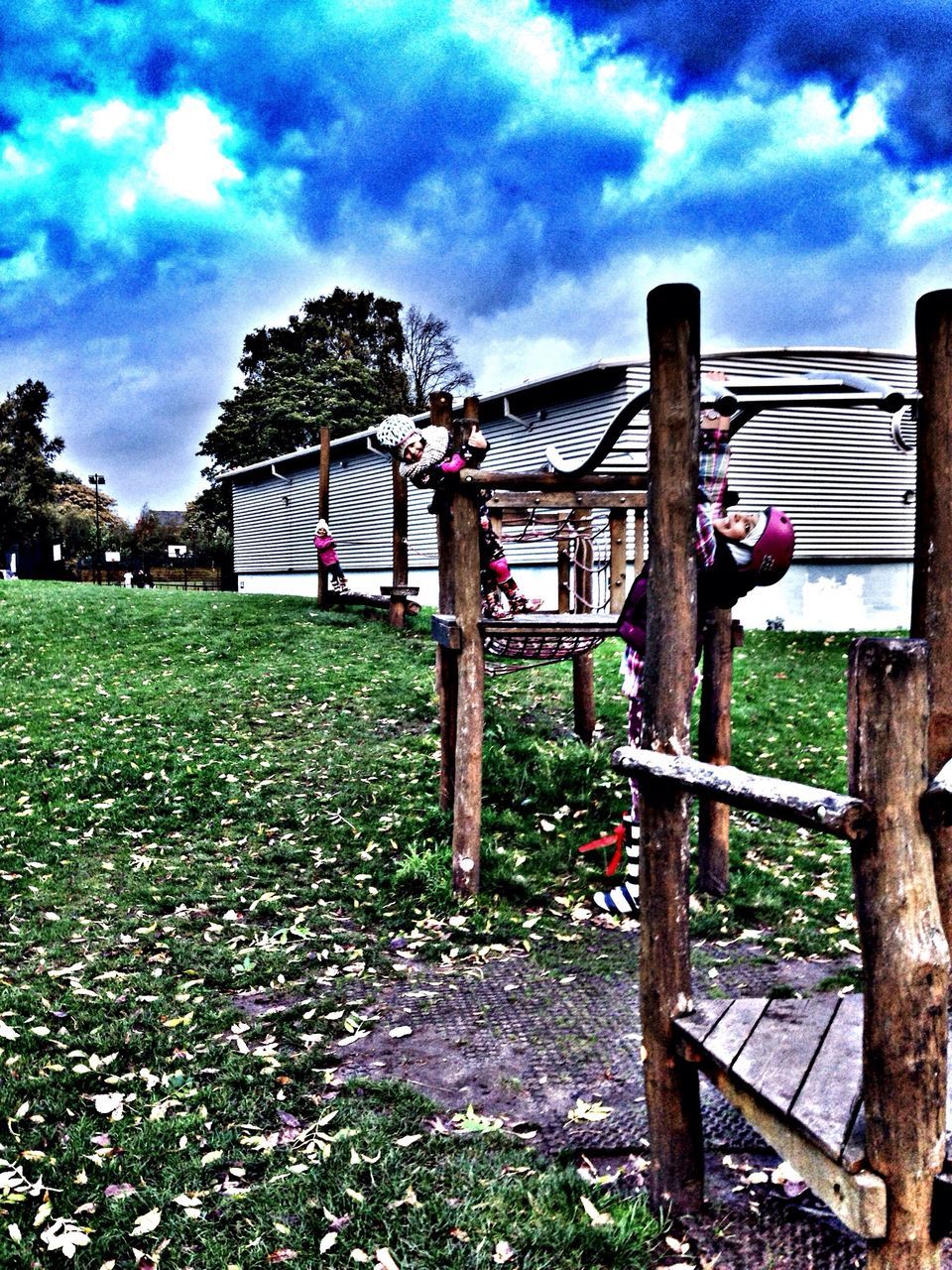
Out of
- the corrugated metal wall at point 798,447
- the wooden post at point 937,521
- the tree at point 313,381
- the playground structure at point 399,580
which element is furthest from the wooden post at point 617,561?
the tree at point 313,381

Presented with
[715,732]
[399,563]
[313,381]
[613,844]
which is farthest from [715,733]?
[313,381]

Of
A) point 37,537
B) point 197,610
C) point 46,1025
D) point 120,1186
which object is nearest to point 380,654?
point 197,610

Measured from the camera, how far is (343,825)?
6926mm

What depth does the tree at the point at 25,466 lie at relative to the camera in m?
49.7

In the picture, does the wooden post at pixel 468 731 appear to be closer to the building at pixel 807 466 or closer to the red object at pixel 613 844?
the red object at pixel 613 844

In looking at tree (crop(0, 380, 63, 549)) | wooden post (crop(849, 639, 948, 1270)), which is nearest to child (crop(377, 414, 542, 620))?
wooden post (crop(849, 639, 948, 1270))

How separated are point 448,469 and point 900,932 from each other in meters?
4.38

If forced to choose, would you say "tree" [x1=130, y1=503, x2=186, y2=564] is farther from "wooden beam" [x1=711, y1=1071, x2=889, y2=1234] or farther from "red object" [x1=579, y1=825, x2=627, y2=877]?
"wooden beam" [x1=711, y1=1071, x2=889, y2=1234]

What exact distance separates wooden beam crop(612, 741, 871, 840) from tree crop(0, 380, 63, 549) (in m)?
52.7

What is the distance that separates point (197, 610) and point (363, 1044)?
1409 cm

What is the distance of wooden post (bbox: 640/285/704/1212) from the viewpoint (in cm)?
292

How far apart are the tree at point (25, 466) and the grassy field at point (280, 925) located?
139 feet

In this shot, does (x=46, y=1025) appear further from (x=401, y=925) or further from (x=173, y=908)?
(x=401, y=925)

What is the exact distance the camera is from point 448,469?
5883 millimetres
